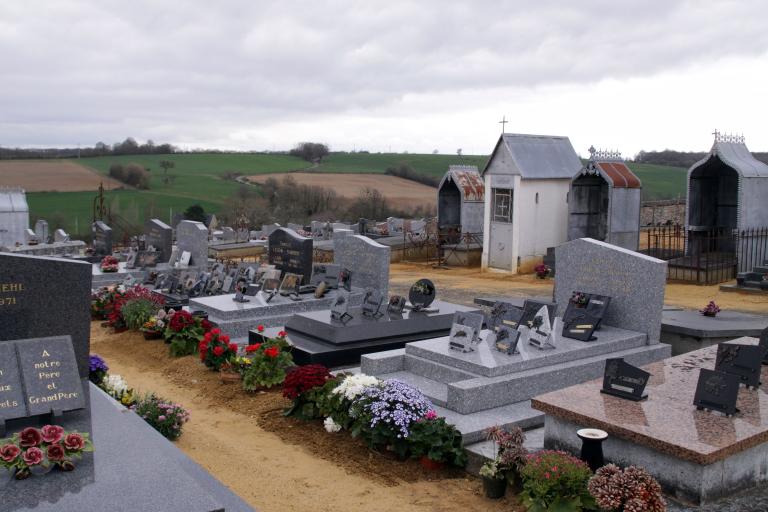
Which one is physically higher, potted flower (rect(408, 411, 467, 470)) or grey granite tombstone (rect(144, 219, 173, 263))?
grey granite tombstone (rect(144, 219, 173, 263))

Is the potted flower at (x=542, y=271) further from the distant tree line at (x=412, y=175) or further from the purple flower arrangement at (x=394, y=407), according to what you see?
the distant tree line at (x=412, y=175)

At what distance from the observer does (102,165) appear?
210 feet

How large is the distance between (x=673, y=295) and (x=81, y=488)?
56.4 ft

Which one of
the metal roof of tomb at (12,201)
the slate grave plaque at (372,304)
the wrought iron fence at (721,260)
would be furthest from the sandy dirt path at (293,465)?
the metal roof of tomb at (12,201)

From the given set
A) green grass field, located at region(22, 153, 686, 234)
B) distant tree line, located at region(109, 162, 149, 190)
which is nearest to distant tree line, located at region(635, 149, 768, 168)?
green grass field, located at region(22, 153, 686, 234)

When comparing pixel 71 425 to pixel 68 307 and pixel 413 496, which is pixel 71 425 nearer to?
pixel 68 307

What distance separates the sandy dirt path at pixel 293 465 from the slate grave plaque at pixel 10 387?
6.13 ft

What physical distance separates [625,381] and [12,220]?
90.5ft

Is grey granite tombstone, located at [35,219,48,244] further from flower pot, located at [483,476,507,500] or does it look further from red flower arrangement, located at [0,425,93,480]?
flower pot, located at [483,476,507,500]

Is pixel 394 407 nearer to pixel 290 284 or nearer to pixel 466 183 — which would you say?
pixel 290 284

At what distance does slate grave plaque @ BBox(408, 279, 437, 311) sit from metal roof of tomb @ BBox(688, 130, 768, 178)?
12888 millimetres

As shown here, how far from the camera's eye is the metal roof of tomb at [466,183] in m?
28.9

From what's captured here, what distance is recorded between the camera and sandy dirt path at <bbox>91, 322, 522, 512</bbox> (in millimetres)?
6469

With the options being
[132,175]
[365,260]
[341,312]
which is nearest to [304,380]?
[341,312]
